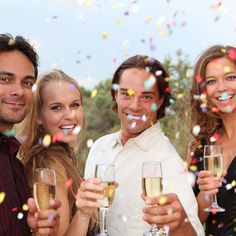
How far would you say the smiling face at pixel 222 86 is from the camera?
412cm

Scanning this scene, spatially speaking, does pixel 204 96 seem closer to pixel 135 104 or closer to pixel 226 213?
pixel 135 104

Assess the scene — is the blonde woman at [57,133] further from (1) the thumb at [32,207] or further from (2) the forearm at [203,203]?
(2) the forearm at [203,203]

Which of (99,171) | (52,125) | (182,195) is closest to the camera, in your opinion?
(99,171)

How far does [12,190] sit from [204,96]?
6.07ft

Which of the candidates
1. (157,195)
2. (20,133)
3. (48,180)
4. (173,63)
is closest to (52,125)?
(20,133)

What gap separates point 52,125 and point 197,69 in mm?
1361

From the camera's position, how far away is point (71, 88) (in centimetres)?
381

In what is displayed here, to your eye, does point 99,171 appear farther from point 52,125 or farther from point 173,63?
point 173,63

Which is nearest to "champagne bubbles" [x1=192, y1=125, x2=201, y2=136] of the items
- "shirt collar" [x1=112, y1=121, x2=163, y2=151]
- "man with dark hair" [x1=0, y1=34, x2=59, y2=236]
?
"shirt collar" [x1=112, y1=121, x2=163, y2=151]

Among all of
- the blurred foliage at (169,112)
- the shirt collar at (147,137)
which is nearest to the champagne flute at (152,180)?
the shirt collar at (147,137)

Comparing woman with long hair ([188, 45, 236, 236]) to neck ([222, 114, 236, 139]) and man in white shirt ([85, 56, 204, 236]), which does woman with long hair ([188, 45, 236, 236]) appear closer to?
neck ([222, 114, 236, 139])

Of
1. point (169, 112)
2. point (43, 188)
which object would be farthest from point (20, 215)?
point (169, 112)

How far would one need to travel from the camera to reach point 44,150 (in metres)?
3.59

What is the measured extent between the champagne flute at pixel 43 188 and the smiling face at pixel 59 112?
0.81 meters
